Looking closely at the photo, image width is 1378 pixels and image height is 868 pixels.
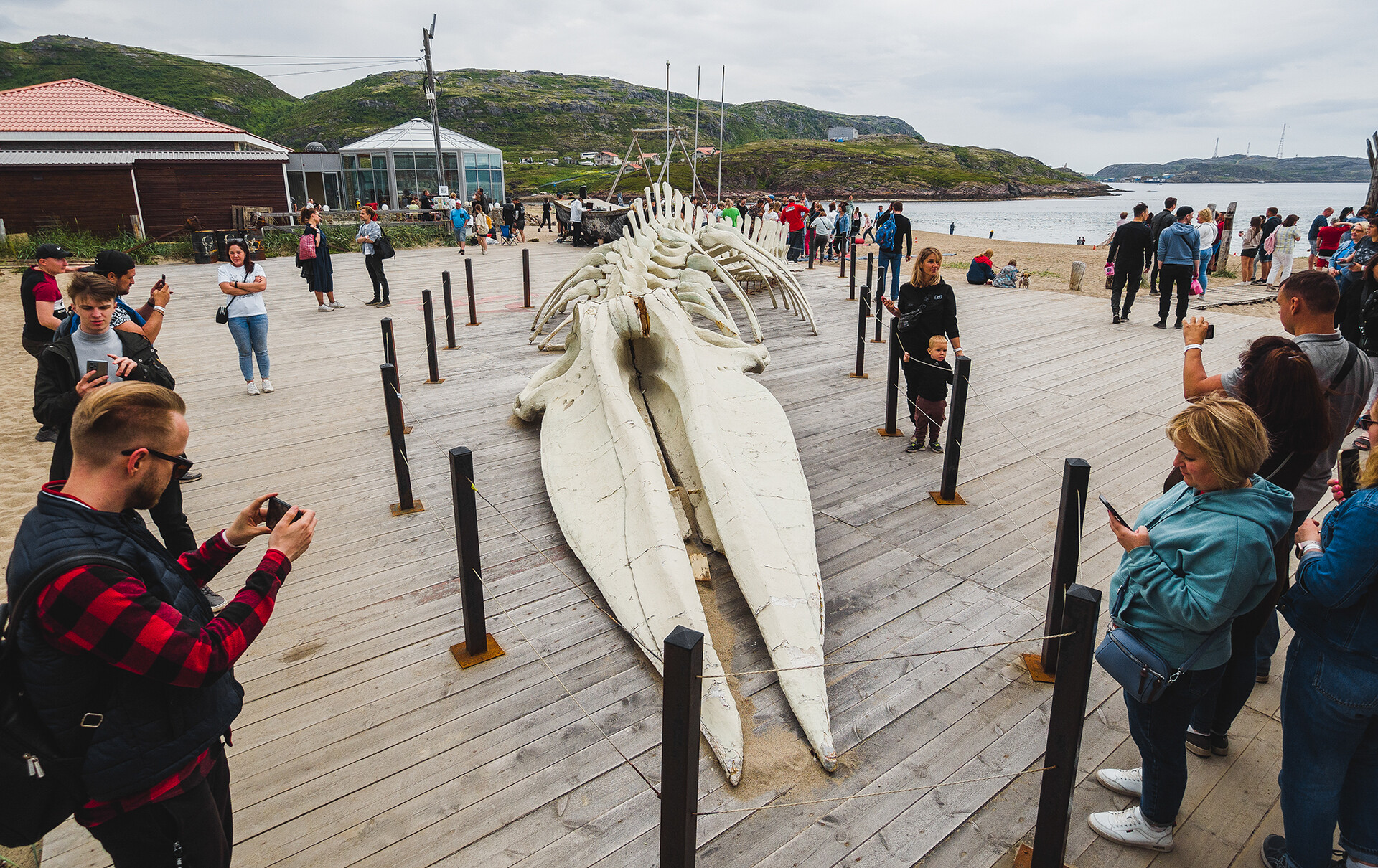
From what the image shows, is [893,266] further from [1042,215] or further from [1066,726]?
[1042,215]

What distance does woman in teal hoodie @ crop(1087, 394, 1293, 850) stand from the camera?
2346mm

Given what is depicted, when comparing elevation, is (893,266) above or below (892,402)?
above

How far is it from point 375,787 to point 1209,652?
3.16m

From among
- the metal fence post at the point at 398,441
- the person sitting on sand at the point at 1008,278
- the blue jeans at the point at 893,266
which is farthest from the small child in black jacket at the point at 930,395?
the person sitting on sand at the point at 1008,278

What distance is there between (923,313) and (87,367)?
5830 millimetres

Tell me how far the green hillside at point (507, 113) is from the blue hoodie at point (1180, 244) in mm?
78425

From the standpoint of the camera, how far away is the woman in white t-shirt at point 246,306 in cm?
767

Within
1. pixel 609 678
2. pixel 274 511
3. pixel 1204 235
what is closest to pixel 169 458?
pixel 274 511

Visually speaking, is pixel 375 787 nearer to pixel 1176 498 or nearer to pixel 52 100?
pixel 1176 498

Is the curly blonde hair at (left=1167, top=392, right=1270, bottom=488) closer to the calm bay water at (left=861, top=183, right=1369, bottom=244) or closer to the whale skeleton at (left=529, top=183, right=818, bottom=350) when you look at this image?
the whale skeleton at (left=529, top=183, right=818, bottom=350)

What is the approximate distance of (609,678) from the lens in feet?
12.1

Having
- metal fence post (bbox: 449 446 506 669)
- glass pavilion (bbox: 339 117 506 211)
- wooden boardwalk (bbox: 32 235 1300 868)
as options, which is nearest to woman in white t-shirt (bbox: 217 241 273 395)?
wooden boardwalk (bbox: 32 235 1300 868)

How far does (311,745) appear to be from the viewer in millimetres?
3275

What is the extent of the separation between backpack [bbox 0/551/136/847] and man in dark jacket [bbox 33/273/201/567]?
2.61m
